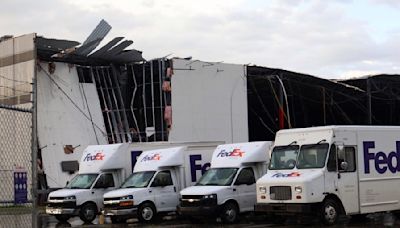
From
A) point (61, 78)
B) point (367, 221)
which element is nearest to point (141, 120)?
point (61, 78)

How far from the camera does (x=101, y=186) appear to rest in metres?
22.1

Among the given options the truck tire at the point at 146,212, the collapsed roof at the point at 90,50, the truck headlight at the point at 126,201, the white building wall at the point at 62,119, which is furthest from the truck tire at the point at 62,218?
the collapsed roof at the point at 90,50

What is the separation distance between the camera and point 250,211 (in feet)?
62.7

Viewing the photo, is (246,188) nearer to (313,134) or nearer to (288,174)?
(288,174)

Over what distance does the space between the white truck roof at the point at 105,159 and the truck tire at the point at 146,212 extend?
2.86 m

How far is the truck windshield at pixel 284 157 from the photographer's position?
17266 millimetres

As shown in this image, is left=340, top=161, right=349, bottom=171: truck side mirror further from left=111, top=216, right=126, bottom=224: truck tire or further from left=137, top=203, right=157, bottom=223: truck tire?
left=111, top=216, right=126, bottom=224: truck tire

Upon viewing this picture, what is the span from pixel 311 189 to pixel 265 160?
11.7 ft

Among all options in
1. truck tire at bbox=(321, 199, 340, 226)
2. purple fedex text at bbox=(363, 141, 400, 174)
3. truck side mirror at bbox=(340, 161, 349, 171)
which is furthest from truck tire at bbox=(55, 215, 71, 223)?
purple fedex text at bbox=(363, 141, 400, 174)

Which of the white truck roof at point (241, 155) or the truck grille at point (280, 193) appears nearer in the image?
the truck grille at point (280, 193)

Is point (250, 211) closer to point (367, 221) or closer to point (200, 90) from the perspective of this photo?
point (367, 221)

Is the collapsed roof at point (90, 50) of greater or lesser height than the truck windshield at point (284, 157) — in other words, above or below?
above

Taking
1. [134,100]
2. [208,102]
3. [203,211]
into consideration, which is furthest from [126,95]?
[203,211]

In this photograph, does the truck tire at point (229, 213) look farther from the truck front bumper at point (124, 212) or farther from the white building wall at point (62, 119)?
the white building wall at point (62, 119)
